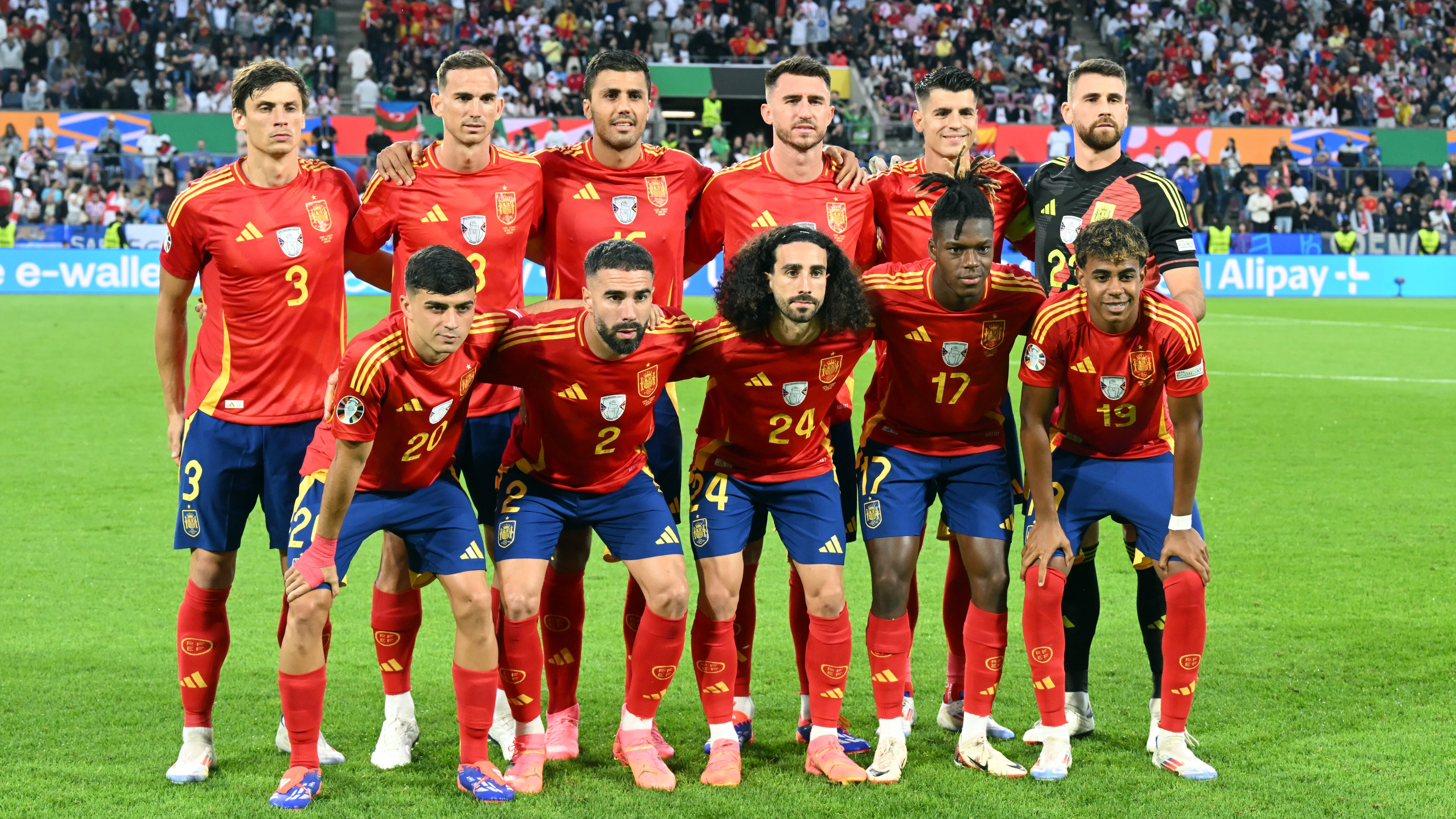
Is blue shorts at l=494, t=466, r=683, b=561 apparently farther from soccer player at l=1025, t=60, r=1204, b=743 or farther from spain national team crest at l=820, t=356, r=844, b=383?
soccer player at l=1025, t=60, r=1204, b=743

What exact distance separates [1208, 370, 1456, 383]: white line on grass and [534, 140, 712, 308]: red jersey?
11382mm

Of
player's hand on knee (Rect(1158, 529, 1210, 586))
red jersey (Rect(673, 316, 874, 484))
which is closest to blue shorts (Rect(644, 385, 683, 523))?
red jersey (Rect(673, 316, 874, 484))

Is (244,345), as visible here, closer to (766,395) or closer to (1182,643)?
(766,395)

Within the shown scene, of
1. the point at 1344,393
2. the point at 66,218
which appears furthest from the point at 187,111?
the point at 1344,393

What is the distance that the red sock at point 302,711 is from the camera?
4621mm

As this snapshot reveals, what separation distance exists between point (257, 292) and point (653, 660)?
78.5 inches

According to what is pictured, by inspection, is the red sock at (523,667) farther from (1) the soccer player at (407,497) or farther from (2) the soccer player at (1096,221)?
(2) the soccer player at (1096,221)

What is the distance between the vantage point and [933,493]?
17.4 ft

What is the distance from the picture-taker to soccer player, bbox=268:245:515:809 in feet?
14.9

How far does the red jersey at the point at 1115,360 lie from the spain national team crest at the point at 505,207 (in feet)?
6.96

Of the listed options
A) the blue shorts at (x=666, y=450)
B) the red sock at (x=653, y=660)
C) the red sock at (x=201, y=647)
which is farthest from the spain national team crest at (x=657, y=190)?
the red sock at (x=201, y=647)

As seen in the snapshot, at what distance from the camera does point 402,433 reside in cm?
473

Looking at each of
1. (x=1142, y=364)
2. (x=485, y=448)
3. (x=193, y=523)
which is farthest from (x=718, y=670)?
(x=193, y=523)

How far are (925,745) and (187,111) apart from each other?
28.5 m
